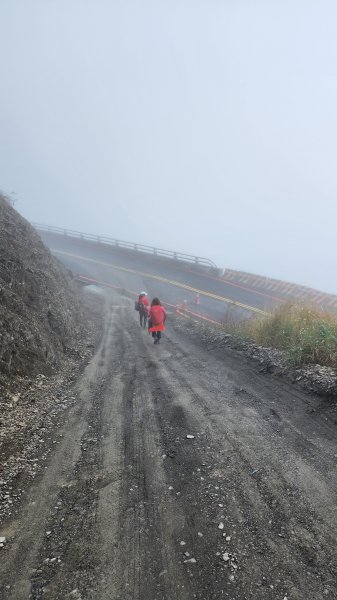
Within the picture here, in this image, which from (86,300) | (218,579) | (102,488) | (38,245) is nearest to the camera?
(218,579)

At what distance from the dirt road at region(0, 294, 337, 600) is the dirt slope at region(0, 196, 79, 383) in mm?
1756

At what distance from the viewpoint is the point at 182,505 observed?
14.6 ft

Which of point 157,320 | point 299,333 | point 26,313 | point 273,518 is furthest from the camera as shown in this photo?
point 157,320

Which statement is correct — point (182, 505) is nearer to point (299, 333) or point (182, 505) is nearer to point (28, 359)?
point (28, 359)

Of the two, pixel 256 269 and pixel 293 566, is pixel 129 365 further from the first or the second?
pixel 256 269

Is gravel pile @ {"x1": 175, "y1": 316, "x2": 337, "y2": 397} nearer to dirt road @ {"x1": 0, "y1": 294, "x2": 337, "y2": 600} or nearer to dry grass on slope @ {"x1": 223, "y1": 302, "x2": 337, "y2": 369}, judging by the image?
dry grass on slope @ {"x1": 223, "y1": 302, "x2": 337, "y2": 369}

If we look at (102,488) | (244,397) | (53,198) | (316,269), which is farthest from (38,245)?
(316,269)

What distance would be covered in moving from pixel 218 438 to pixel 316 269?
201419 mm

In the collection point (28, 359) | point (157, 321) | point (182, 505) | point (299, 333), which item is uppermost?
point (299, 333)

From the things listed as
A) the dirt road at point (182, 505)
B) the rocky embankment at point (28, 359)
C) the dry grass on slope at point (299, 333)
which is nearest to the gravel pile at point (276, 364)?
the dry grass on slope at point (299, 333)

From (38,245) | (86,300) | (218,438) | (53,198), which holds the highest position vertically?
(53,198)

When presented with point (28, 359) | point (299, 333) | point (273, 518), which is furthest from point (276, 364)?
point (28, 359)

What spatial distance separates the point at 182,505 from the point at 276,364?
5.60m

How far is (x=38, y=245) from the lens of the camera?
15.5 meters
